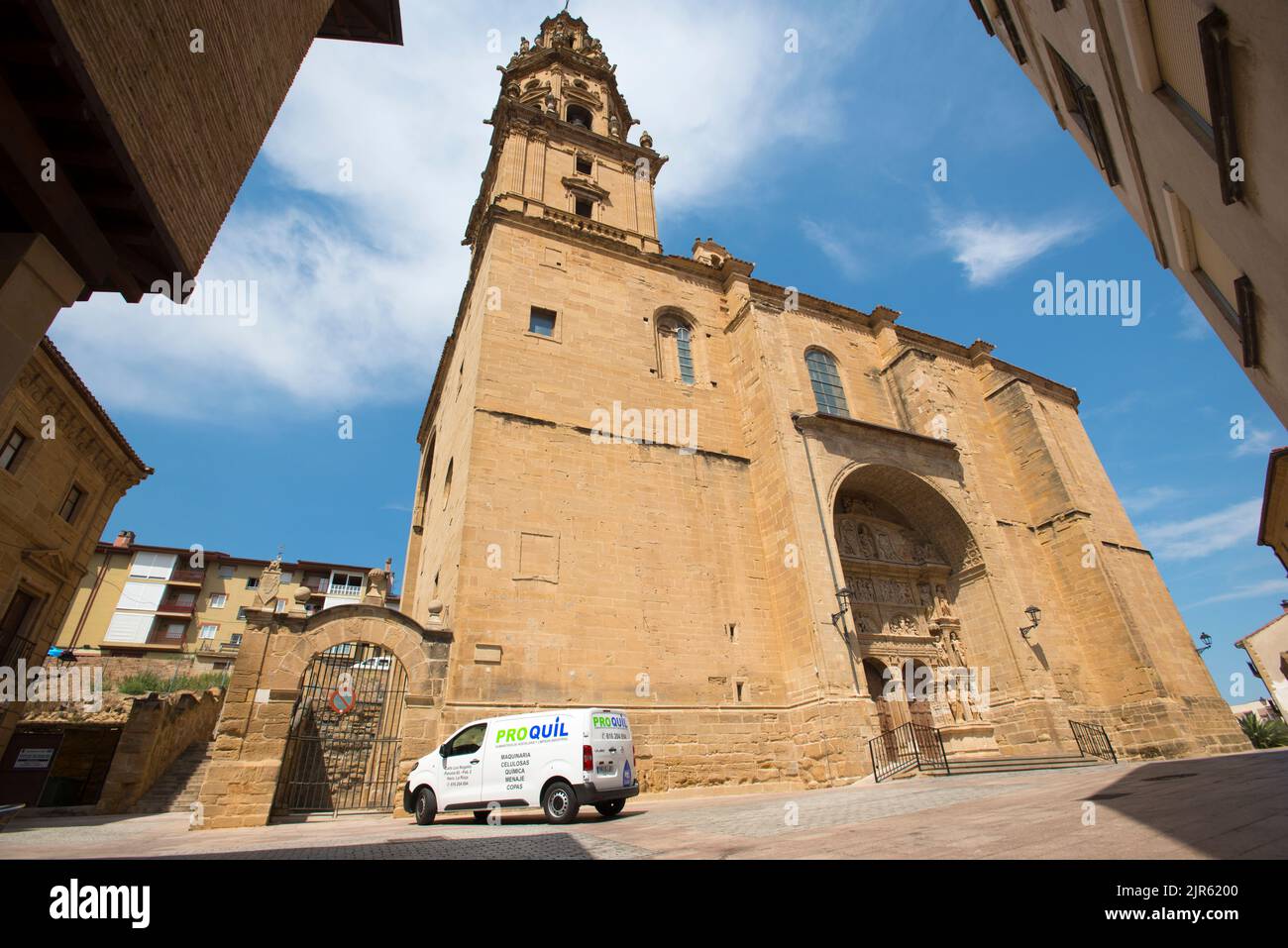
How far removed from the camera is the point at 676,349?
16875 millimetres

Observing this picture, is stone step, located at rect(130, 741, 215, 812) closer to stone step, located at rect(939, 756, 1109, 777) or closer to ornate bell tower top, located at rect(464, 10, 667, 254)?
stone step, located at rect(939, 756, 1109, 777)

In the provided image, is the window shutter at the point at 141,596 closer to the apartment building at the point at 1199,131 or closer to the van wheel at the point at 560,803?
the van wheel at the point at 560,803

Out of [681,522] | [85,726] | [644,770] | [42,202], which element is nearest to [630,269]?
[681,522]

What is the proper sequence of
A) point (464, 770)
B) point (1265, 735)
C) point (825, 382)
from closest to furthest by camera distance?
point (464, 770), point (1265, 735), point (825, 382)

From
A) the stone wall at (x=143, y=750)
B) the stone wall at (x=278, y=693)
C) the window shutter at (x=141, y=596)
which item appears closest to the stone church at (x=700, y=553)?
the stone wall at (x=278, y=693)

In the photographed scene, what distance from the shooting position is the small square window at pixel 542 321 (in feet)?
48.9

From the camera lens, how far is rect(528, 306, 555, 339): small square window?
14898 mm

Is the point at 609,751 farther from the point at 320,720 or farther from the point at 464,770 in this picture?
the point at 320,720

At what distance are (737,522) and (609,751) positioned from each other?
24.9ft

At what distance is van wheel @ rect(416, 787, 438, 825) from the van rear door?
8.74ft

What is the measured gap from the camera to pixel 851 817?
207 inches

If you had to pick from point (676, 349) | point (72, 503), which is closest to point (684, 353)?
point (676, 349)

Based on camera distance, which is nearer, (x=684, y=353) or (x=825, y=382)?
(x=684, y=353)
